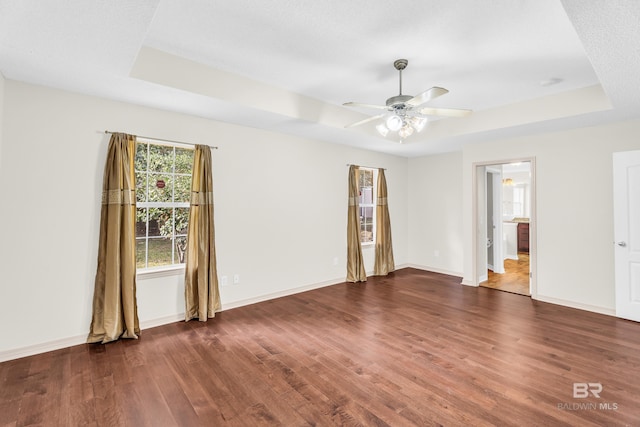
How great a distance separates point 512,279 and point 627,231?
87.9 inches

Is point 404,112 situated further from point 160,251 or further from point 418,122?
point 160,251

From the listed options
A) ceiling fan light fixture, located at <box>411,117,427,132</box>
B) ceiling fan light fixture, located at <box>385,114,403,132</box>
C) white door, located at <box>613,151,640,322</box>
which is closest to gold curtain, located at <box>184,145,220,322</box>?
ceiling fan light fixture, located at <box>385,114,403,132</box>

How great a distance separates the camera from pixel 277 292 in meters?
4.62

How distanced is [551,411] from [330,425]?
4.88 feet

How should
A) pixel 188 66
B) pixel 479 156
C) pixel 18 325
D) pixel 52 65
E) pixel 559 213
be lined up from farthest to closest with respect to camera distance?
pixel 479 156 → pixel 559 213 → pixel 188 66 → pixel 18 325 → pixel 52 65

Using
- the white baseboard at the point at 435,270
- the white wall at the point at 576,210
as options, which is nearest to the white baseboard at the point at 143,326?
the white baseboard at the point at 435,270

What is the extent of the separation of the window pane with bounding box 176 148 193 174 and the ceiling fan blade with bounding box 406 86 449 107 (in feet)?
9.33

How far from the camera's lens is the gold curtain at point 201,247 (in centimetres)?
369

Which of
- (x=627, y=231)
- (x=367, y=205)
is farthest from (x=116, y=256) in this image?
(x=627, y=231)

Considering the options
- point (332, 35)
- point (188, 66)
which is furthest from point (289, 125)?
point (332, 35)

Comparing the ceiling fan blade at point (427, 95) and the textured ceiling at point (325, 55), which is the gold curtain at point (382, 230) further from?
the ceiling fan blade at point (427, 95)

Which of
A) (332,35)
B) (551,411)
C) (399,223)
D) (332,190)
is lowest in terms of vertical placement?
(551,411)

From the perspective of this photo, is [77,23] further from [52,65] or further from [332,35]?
[332,35]

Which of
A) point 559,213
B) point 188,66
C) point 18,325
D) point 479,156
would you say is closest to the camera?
point 18,325
